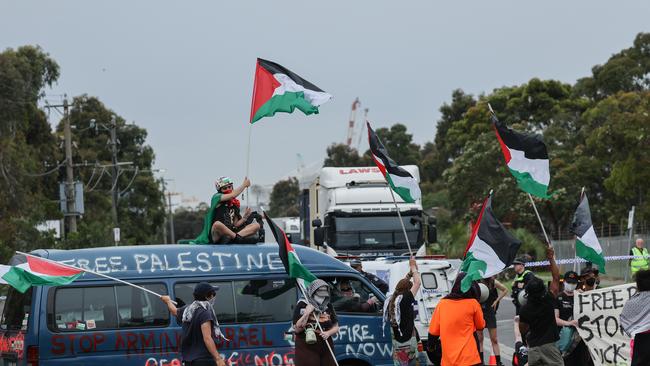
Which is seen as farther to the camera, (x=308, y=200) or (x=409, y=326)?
(x=308, y=200)

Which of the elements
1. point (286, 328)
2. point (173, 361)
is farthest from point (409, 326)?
point (173, 361)

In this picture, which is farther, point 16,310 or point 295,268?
point 16,310

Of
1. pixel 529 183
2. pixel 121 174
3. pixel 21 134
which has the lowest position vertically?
pixel 529 183

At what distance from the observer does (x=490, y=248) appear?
471 inches

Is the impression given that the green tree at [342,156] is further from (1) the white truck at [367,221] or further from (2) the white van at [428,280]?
(2) the white van at [428,280]

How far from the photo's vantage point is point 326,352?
37.6ft

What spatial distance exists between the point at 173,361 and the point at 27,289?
5.85ft

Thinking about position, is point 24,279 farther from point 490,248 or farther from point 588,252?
point 588,252

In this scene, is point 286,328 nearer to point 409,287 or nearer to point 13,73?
point 409,287

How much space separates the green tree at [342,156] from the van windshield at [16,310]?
221ft

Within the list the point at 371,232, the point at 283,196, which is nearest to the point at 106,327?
the point at 371,232

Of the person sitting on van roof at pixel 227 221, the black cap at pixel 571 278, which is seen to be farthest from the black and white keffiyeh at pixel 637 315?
the person sitting on van roof at pixel 227 221

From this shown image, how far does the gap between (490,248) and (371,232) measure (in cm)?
1359

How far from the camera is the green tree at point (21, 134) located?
49250 millimetres
